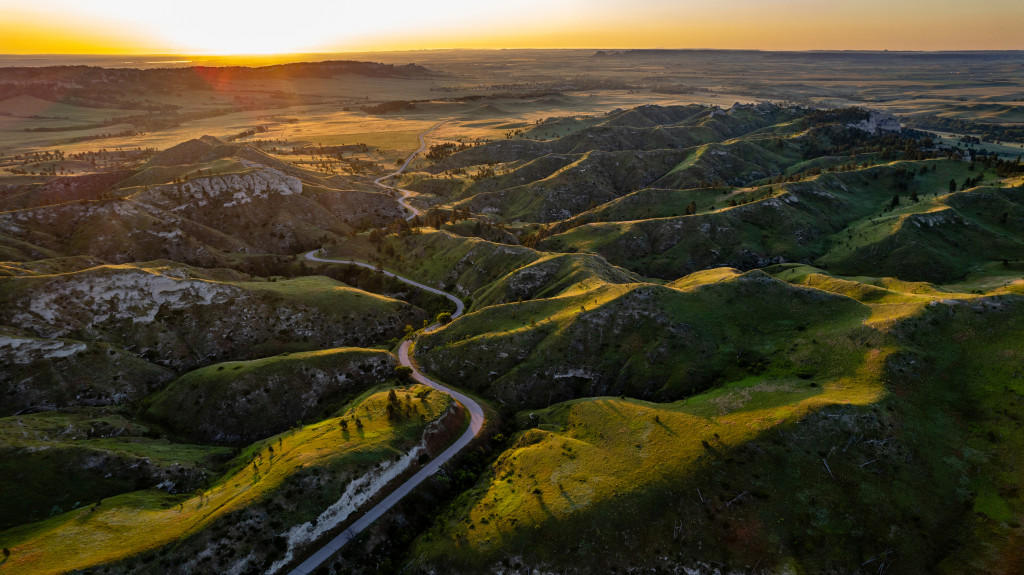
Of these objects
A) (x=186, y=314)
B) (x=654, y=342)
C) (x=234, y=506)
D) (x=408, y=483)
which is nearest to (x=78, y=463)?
(x=234, y=506)

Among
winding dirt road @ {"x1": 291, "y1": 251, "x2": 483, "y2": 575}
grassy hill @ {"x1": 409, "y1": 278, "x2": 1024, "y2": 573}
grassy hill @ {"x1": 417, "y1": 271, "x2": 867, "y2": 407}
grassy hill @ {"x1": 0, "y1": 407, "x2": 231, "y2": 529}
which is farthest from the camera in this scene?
grassy hill @ {"x1": 417, "y1": 271, "x2": 867, "y2": 407}

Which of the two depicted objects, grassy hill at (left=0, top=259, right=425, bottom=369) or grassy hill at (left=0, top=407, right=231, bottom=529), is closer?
grassy hill at (left=0, top=407, right=231, bottom=529)

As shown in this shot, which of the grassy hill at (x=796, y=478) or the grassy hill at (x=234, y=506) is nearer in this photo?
the grassy hill at (x=796, y=478)

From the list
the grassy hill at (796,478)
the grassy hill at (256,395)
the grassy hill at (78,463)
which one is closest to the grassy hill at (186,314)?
the grassy hill at (256,395)

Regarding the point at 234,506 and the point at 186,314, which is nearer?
the point at 234,506

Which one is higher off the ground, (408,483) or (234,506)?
(234,506)

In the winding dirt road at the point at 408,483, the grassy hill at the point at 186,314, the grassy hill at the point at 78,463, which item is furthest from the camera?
the grassy hill at the point at 186,314

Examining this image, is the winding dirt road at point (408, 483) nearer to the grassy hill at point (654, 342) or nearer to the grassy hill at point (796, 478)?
the grassy hill at point (654, 342)

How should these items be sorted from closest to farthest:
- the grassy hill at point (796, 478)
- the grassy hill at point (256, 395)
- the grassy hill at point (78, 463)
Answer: the grassy hill at point (796, 478) < the grassy hill at point (78, 463) < the grassy hill at point (256, 395)

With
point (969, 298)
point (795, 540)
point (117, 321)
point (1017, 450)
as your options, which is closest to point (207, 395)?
point (117, 321)

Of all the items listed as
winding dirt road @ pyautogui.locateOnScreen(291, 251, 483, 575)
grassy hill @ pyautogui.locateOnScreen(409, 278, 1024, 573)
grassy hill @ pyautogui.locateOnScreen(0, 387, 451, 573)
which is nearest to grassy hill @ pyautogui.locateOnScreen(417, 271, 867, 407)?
winding dirt road @ pyautogui.locateOnScreen(291, 251, 483, 575)

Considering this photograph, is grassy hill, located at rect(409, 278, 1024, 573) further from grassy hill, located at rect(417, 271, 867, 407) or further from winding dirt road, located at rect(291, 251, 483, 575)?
grassy hill, located at rect(417, 271, 867, 407)

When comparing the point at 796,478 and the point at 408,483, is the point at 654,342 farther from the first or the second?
the point at 408,483
